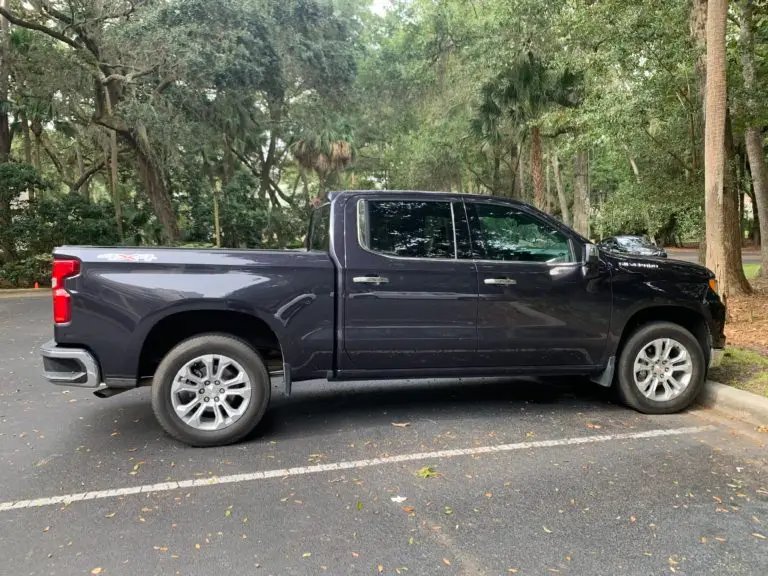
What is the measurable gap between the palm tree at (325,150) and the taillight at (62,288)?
2549cm

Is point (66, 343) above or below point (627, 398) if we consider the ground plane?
above

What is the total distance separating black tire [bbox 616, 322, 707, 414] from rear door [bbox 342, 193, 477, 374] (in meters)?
1.43

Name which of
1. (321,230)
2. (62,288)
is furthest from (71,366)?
(321,230)

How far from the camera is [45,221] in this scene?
59.4ft

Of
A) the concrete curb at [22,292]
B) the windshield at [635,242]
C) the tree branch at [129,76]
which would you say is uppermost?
the tree branch at [129,76]

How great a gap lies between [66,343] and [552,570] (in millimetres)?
3563

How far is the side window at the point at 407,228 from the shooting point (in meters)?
4.70

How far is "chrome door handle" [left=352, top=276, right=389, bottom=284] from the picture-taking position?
14.9 ft

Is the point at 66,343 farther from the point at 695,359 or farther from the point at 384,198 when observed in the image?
the point at 695,359

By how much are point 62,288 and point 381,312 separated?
7.64 ft

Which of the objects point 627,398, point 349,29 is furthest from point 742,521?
point 349,29

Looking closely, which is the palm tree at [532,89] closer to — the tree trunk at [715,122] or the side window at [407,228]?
the tree trunk at [715,122]

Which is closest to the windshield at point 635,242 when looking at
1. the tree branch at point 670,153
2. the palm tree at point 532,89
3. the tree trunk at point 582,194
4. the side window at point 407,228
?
the tree trunk at point 582,194

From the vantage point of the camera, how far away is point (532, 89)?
17.3 metres
